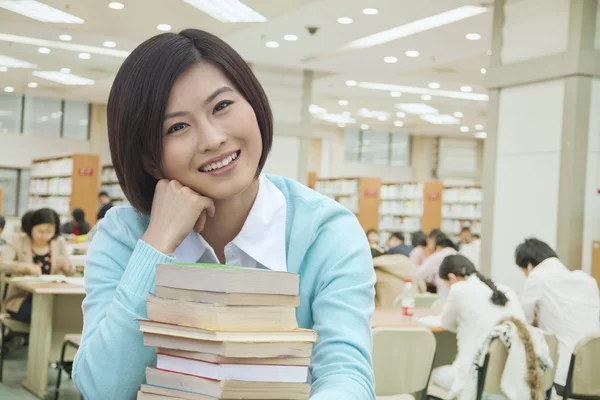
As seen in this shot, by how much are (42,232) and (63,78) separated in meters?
9.10

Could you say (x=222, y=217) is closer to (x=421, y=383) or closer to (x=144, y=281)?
(x=144, y=281)

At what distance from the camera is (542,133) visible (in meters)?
7.13

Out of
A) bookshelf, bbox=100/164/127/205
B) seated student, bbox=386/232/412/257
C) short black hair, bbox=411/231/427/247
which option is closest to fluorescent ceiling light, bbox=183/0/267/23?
seated student, bbox=386/232/412/257

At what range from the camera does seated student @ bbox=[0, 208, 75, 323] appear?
6.38 metres

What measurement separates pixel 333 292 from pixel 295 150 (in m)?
12.0

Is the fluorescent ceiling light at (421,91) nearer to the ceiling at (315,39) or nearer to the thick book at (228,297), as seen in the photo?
the ceiling at (315,39)

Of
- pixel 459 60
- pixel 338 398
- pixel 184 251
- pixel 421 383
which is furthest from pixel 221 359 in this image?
pixel 459 60

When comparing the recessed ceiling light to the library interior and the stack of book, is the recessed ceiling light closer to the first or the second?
the library interior

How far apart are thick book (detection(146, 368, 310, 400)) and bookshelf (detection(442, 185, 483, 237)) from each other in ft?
51.1

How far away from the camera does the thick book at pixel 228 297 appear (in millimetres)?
886

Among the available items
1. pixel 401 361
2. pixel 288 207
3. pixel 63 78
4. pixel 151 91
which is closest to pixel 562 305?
pixel 401 361

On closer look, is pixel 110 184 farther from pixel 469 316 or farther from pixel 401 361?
pixel 401 361

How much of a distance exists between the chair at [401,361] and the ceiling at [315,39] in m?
5.28

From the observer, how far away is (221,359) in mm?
868
